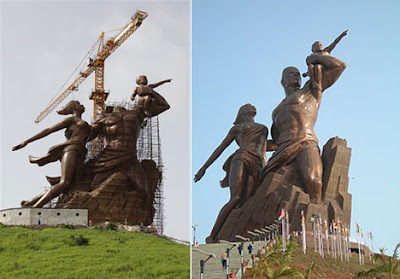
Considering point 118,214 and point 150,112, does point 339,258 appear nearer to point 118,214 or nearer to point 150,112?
point 118,214

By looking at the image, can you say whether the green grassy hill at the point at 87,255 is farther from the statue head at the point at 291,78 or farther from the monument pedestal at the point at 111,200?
the statue head at the point at 291,78

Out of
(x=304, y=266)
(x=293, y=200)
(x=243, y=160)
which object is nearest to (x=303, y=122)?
(x=243, y=160)

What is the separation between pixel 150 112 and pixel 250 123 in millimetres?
5746

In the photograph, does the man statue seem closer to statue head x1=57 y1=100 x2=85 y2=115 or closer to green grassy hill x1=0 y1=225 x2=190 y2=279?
green grassy hill x1=0 y1=225 x2=190 y2=279

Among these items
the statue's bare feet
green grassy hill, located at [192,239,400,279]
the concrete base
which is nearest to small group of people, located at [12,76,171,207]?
the concrete base

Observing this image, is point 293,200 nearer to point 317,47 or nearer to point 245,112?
point 245,112

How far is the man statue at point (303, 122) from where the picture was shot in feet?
60.0

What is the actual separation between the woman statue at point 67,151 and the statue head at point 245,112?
6452 millimetres

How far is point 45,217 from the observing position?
21266 millimetres

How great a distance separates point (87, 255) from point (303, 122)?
325 inches

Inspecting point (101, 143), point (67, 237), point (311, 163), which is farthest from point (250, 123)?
point (101, 143)

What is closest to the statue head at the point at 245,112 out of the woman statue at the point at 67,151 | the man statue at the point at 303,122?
the man statue at the point at 303,122

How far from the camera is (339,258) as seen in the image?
1406cm

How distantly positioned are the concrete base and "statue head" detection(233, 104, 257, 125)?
22.4ft
